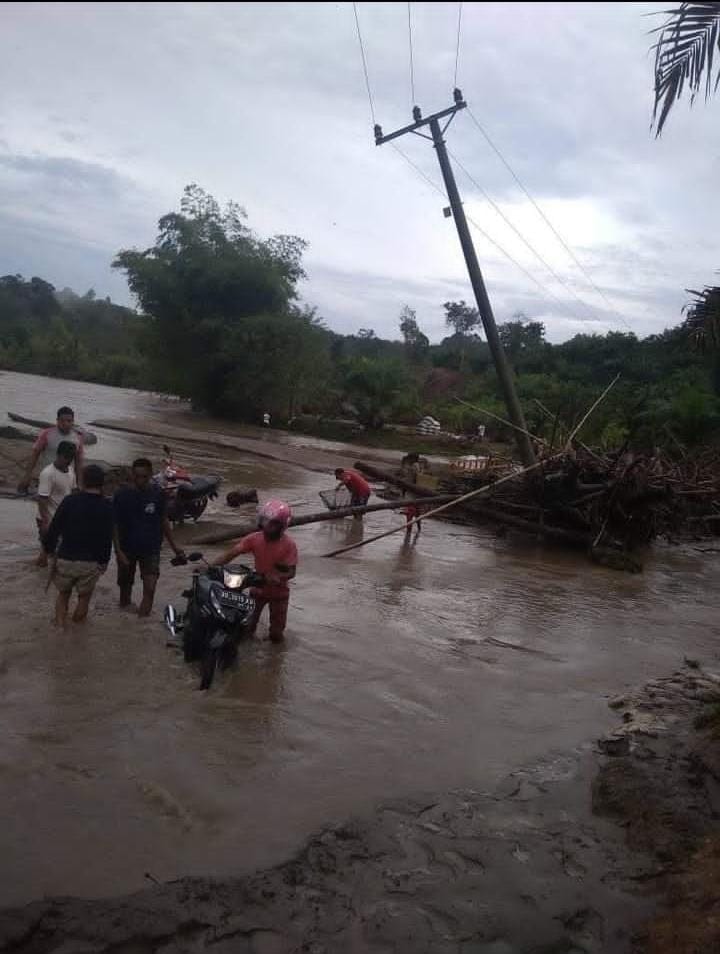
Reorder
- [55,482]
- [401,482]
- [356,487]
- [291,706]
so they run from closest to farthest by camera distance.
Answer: [291,706] → [55,482] → [356,487] → [401,482]

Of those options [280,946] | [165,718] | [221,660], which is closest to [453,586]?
[221,660]

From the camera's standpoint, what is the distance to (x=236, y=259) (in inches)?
1457

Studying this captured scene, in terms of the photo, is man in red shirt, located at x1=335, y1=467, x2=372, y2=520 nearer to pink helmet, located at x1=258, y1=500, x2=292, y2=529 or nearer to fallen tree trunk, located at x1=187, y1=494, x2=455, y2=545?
fallen tree trunk, located at x1=187, y1=494, x2=455, y2=545

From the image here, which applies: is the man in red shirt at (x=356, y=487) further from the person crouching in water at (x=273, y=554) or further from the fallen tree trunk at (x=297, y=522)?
the person crouching in water at (x=273, y=554)

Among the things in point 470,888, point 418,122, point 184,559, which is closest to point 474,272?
point 418,122

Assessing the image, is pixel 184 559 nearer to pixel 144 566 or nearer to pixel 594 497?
pixel 144 566

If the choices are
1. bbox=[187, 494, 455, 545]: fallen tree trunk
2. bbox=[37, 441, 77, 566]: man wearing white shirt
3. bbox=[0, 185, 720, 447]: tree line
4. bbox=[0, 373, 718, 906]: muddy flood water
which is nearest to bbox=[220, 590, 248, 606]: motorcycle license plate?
bbox=[0, 373, 718, 906]: muddy flood water

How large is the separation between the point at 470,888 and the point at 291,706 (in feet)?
7.61

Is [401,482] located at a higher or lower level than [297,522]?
higher

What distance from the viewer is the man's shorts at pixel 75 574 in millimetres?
6562

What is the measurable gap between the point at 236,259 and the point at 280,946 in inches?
1415

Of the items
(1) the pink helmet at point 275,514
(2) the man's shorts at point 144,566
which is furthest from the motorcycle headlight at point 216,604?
(2) the man's shorts at point 144,566

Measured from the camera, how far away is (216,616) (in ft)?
19.7

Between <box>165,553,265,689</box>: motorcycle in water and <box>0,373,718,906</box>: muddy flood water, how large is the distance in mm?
169
